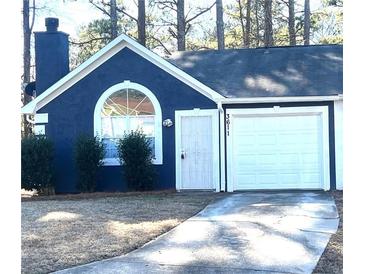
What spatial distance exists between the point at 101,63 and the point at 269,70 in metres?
5.08

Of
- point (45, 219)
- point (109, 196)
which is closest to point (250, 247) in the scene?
point (45, 219)

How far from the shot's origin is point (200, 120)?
14.9 m

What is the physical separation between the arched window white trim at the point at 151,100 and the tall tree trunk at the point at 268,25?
14392 mm

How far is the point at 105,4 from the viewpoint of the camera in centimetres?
3083

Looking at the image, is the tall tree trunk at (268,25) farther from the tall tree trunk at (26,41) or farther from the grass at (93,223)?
the grass at (93,223)

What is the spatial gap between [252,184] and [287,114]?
2.15 m

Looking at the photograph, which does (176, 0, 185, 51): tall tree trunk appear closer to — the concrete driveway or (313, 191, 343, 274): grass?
the concrete driveway

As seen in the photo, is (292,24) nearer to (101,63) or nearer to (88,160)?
(101,63)


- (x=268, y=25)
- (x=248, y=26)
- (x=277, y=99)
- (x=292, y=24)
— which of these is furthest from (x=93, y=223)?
(x=292, y=24)

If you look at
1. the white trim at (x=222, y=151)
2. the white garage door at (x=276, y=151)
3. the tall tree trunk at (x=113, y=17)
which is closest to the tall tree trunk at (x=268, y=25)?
the tall tree trunk at (x=113, y=17)

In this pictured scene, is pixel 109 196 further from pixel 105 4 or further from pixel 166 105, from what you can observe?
pixel 105 4

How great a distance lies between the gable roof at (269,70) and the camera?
14.9 metres

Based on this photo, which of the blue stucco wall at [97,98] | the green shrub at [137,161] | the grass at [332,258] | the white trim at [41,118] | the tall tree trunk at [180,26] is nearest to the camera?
the grass at [332,258]

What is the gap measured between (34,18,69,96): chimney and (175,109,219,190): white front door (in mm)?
4336
